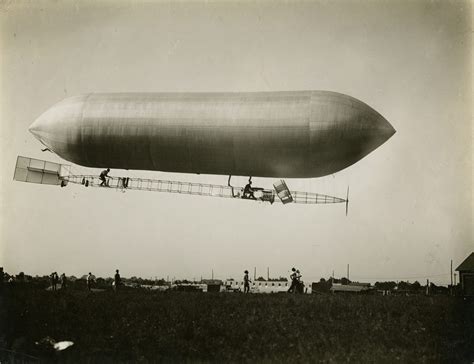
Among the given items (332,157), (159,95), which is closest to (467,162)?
(332,157)

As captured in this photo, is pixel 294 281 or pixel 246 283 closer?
pixel 294 281

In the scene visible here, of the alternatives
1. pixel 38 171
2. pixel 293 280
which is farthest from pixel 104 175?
pixel 293 280

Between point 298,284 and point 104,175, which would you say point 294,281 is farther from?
point 104,175

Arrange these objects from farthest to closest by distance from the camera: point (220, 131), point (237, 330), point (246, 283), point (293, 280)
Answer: point (246, 283)
point (293, 280)
point (220, 131)
point (237, 330)

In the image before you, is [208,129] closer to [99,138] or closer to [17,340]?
[99,138]

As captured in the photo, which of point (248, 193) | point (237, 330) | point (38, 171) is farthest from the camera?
point (38, 171)

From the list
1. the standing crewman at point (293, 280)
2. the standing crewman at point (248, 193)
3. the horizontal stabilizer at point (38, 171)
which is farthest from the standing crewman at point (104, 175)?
the standing crewman at point (293, 280)

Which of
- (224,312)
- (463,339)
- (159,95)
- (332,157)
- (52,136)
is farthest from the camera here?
(52,136)

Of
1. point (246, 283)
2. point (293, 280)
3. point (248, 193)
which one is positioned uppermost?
point (248, 193)
